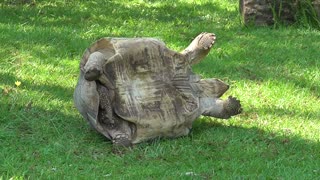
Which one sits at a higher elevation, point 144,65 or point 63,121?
point 144,65

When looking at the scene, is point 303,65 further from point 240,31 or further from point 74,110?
point 74,110

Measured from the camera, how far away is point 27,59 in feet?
26.4

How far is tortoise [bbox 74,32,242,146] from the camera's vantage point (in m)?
5.74

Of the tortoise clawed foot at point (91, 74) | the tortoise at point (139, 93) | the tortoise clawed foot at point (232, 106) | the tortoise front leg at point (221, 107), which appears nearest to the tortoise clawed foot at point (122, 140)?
the tortoise at point (139, 93)

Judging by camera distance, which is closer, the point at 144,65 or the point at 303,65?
the point at 144,65

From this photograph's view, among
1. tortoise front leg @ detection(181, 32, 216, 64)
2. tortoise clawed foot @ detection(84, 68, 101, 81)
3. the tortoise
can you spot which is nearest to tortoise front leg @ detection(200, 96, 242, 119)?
the tortoise

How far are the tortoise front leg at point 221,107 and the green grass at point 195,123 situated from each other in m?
0.15

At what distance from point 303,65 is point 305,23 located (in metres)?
1.60

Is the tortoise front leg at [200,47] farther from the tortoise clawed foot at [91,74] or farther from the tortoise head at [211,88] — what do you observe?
the tortoise clawed foot at [91,74]

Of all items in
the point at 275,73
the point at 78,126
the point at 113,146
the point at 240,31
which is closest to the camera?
the point at 113,146

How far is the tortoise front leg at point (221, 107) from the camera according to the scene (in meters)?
6.12

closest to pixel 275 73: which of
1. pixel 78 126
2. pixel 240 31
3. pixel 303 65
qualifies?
pixel 303 65

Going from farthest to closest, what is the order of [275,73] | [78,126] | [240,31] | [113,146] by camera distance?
[240,31] < [275,73] < [78,126] < [113,146]

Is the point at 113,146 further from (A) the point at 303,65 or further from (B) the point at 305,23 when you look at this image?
(B) the point at 305,23
